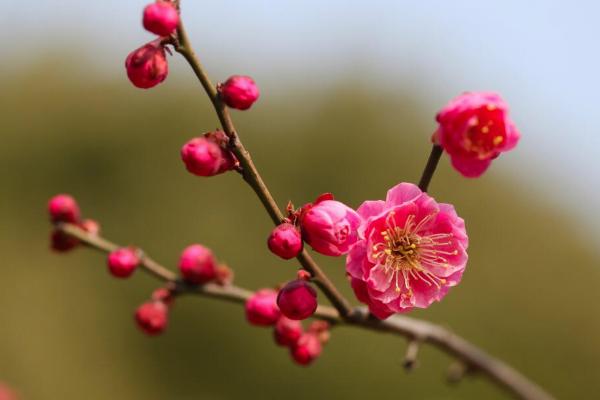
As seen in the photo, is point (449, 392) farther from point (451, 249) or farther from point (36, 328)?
point (451, 249)

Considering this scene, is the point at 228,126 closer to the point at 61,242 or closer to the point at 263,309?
the point at 263,309

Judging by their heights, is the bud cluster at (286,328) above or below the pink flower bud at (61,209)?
below

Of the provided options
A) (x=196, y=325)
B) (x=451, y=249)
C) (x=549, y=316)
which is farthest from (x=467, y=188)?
(x=451, y=249)

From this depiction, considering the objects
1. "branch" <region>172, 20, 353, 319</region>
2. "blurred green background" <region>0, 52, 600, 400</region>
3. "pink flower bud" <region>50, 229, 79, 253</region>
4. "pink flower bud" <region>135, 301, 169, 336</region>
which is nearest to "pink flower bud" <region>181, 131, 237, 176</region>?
"branch" <region>172, 20, 353, 319</region>

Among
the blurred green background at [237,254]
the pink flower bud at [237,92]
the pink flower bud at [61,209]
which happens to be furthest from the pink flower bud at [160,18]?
the blurred green background at [237,254]

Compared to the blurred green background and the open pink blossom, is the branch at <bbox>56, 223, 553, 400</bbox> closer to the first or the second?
the open pink blossom

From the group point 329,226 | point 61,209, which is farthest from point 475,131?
point 61,209

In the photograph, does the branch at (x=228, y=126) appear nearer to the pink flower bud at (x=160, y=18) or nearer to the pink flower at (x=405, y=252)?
the pink flower bud at (x=160, y=18)
